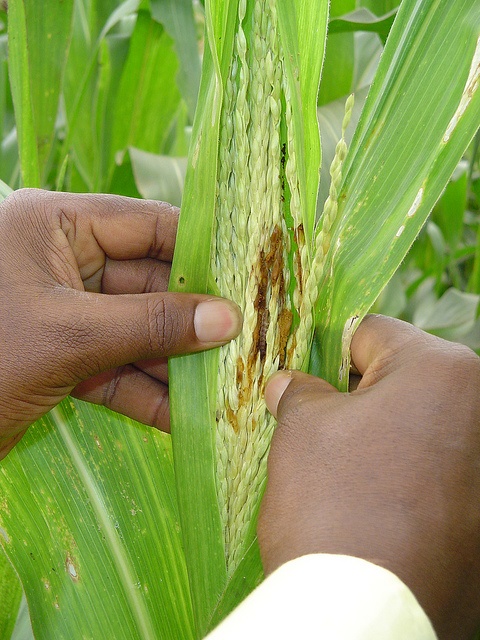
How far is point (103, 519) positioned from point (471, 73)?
59 centimetres

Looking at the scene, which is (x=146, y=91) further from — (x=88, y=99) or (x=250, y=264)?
(x=250, y=264)

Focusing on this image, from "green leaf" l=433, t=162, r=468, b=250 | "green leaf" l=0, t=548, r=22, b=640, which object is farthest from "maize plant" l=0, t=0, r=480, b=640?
"green leaf" l=433, t=162, r=468, b=250

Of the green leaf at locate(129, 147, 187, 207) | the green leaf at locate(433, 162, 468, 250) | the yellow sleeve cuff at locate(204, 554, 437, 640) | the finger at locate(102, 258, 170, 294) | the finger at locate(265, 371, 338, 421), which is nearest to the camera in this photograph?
the yellow sleeve cuff at locate(204, 554, 437, 640)

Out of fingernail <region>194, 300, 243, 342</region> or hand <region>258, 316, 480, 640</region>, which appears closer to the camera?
hand <region>258, 316, 480, 640</region>

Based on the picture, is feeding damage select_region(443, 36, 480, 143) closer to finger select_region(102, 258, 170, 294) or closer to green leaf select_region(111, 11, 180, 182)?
finger select_region(102, 258, 170, 294)

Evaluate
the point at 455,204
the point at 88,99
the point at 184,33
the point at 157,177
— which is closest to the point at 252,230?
the point at 157,177

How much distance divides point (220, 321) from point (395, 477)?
0.70ft

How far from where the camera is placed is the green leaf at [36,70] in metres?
0.89

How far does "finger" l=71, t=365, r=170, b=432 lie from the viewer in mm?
790

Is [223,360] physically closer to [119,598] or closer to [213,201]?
[213,201]

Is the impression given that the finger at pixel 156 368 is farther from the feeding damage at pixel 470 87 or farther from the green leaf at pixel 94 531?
the feeding damage at pixel 470 87

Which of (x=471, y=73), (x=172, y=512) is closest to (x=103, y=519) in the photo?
(x=172, y=512)

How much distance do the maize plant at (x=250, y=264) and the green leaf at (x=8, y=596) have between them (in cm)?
11

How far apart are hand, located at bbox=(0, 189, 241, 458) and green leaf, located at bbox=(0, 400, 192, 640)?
56 mm
